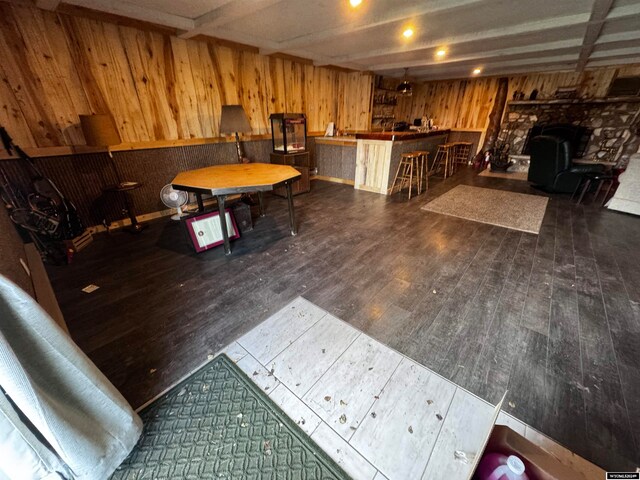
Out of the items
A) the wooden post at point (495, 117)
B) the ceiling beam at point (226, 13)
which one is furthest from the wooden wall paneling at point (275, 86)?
the wooden post at point (495, 117)

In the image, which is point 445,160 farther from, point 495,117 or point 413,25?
point 413,25

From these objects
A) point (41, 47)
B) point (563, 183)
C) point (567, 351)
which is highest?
point (41, 47)

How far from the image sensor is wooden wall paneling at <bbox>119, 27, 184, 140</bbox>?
2973mm

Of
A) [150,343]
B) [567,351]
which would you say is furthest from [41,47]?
[567,351]

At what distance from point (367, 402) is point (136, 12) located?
13.0 feet

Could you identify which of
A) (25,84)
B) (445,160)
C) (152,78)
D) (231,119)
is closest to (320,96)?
(231,119)

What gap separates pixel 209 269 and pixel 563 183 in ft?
19.1

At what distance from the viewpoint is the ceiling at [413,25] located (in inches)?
99.4

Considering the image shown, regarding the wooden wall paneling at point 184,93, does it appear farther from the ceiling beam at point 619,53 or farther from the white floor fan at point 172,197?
the ceiling beam at point 619,53

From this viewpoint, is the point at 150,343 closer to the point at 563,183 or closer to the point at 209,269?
the point at 209,269

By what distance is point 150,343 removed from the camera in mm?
1583

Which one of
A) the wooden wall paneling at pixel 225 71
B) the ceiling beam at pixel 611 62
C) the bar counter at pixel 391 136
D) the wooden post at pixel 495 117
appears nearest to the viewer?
the wooden wall paneling at pixel 225 71

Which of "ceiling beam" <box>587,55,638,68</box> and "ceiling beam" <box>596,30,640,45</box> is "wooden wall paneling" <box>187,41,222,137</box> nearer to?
"ceiling beam" <box>596,30,640,45</box>

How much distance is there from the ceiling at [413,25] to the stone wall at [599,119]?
1056 millimetres
